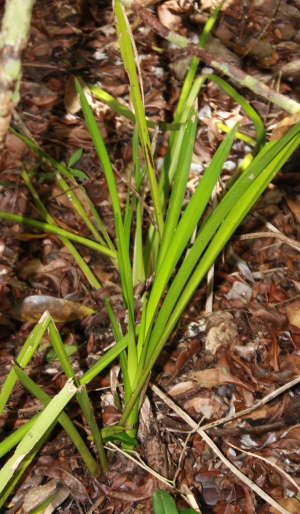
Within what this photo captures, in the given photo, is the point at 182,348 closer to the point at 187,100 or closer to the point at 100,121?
the point at 187,100

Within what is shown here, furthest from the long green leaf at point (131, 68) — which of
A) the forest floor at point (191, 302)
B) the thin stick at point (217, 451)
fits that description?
the thin stick at point (217, 451)

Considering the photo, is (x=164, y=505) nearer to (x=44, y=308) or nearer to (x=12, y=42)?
(x=44, y=308)

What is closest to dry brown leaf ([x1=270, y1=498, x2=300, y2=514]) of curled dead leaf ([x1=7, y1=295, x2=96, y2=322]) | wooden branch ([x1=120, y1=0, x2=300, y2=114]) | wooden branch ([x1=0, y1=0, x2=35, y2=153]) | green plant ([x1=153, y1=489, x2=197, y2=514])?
green plant ([x1=153, y1=489, x2=197, y2=514])

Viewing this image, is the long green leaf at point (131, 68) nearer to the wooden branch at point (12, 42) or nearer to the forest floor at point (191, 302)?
the wooden branch at point (12, 42)

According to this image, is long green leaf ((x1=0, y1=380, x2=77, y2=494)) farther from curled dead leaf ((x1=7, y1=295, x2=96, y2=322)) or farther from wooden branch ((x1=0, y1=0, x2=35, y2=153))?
curled dead leaf ((x1=7, y1=295, x2=96, y2=322))

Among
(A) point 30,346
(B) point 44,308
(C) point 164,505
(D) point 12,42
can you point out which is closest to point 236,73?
(D) point 12,42

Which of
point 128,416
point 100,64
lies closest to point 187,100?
point 128,416
